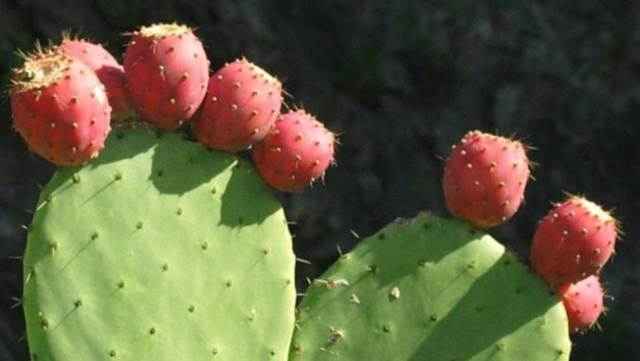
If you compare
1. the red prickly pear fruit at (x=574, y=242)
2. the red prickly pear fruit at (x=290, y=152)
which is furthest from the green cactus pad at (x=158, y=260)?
the red prickly pear fruit at (x=574, y=242)

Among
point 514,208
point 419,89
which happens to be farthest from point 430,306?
point 419,89

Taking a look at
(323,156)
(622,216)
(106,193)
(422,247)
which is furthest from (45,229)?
(622,216)

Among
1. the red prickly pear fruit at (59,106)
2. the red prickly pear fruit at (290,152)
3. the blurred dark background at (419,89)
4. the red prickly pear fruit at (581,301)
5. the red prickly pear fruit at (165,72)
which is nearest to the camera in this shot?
the red prickly pear fruit at (59,106)

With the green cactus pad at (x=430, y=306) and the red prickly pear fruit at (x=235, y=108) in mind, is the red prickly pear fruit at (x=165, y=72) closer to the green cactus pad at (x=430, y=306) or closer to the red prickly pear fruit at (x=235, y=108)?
the red prickly pear fruit at (x=235, y=108)

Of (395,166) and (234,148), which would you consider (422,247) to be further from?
(395,166)

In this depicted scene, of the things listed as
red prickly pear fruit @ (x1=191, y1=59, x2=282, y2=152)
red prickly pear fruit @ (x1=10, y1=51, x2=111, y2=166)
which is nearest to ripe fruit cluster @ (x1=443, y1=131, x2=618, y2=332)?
red prickly pear fruit @ (x1=191, y1=59, x2=282, y2=152)

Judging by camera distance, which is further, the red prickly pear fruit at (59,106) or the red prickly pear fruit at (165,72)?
the red prickly pear fruit at (165,72)

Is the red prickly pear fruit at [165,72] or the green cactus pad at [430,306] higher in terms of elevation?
the red prickly pear fruit at [165,72]

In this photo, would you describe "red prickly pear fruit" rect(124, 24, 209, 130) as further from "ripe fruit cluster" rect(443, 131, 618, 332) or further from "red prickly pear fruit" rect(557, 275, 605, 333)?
"red prickly pear fruit" rect(557, 275, 605, 333)
